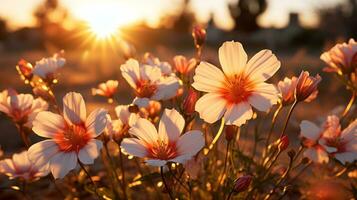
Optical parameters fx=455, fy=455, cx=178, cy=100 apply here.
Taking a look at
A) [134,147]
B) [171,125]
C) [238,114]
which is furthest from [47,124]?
[238,114]

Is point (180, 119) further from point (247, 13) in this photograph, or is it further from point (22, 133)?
point (247, 13)

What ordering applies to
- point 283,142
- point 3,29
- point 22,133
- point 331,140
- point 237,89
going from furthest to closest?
1. point 3,29
2. point 22,133
3. point 331,140
4. point 283,142
5. point 237,89

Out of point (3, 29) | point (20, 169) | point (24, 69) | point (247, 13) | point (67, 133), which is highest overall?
point (24, 69)

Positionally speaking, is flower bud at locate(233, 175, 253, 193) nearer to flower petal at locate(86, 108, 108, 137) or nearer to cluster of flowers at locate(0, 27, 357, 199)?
cluster of flowers at locate(0, 27, 357, 199)

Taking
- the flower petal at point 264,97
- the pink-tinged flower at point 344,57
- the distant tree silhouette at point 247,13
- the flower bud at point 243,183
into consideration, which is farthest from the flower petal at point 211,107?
the distant tree silhouette at point 247,13

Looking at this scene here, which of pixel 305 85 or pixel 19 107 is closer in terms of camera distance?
pixel 305 85

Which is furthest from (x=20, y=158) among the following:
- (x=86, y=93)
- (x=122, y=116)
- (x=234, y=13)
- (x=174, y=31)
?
(x=174, y=31)

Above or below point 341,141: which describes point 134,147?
above

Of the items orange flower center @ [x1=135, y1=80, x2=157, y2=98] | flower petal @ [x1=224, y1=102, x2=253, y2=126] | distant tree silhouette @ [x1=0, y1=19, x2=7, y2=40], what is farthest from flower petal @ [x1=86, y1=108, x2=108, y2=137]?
distant tree silhouette @ [x1=0, y1=19, x2=7, y2=40]
